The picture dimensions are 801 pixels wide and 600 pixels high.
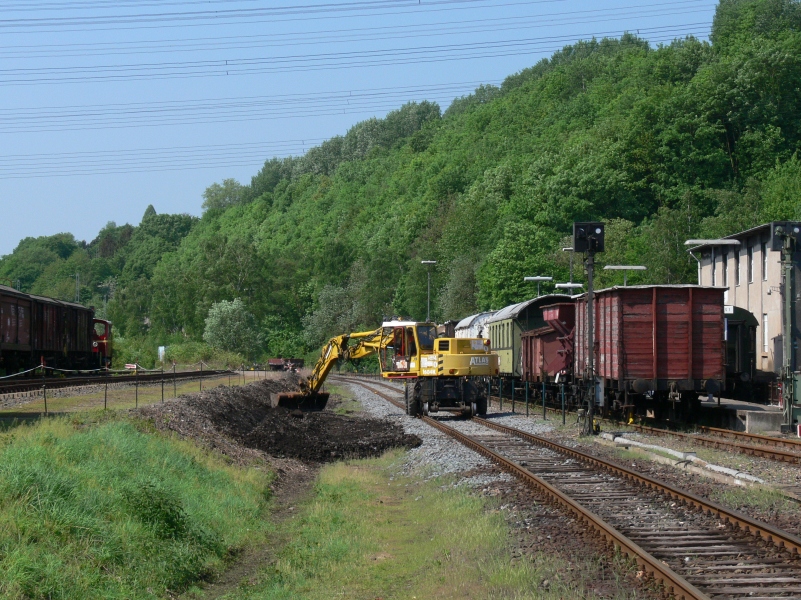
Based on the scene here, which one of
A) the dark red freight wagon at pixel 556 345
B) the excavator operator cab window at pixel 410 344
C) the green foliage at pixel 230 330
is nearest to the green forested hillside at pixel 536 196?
the green foliage at pixel 230 330

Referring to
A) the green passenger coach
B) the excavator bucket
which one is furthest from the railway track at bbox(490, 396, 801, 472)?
the green passenger coach

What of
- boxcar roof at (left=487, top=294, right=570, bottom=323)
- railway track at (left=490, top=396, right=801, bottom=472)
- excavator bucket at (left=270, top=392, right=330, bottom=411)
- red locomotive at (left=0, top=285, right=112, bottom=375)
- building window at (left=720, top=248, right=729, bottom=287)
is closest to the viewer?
railway track at (left=490, top=396, right=801, bottom=472)

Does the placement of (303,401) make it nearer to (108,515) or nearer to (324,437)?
(324,437)

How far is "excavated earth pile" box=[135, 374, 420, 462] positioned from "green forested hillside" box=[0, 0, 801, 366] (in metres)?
28.0

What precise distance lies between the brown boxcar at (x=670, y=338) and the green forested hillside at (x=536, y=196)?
2867 cm

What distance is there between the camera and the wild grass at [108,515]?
28.2ft

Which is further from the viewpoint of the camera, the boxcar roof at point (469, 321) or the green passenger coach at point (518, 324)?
the boxcar roof at point (469, 321)

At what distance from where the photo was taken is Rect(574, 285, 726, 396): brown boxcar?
2400cm

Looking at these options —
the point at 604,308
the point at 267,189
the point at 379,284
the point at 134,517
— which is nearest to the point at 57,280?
the point at 267,189

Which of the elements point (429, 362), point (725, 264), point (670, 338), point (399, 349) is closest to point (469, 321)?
point (725, 264)

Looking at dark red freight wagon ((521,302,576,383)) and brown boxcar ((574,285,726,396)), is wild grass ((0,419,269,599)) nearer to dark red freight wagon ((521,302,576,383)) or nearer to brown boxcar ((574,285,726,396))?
brown boxcar ((574,285,726,396))

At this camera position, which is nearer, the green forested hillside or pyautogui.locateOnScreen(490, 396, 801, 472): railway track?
pyautogui.locateOnScreen(490, 396, 801, 472): railway track

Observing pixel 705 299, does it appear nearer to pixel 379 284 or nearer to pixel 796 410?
pixel 796 410

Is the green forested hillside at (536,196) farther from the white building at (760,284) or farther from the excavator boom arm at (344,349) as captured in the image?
the excavator boom arm at (344,349)
